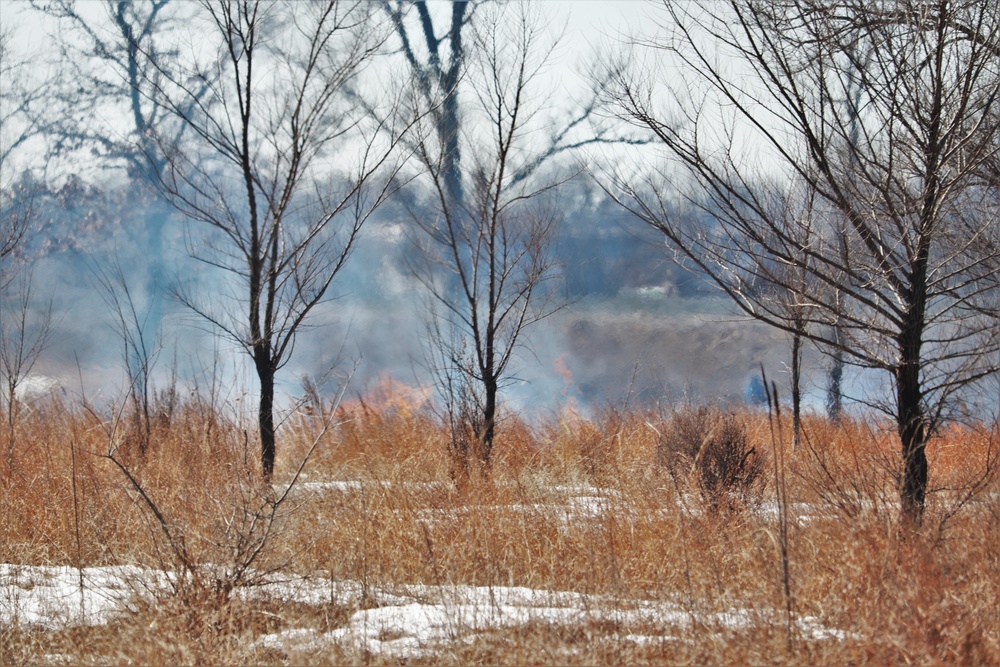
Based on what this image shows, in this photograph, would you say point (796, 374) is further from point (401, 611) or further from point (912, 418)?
point (401, 611)

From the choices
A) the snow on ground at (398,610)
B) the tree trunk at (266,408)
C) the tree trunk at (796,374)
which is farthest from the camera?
the tree trunk at (796,374)

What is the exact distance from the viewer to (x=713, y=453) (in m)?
6.61

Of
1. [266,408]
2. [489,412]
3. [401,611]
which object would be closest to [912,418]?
[401,611]

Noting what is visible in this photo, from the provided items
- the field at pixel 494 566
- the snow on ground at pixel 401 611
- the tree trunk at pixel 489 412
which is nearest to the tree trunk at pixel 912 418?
the field at pixel 494 566

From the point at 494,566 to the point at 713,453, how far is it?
2807mm

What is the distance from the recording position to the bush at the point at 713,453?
6406 millimetres

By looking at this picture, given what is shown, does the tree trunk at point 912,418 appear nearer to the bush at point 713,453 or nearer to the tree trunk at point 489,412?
the bush at point 713,453

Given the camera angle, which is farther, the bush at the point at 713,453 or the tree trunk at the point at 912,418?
the bush at the point at 713,453

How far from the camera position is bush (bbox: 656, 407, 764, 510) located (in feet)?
21.0

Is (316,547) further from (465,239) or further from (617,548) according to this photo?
(465,239)

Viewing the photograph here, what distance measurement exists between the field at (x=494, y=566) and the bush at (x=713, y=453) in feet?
0.09

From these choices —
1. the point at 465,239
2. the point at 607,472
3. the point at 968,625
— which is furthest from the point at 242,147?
the point at 968,625

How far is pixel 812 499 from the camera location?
491 cm

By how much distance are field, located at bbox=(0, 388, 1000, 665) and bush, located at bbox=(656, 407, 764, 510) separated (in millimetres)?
26
